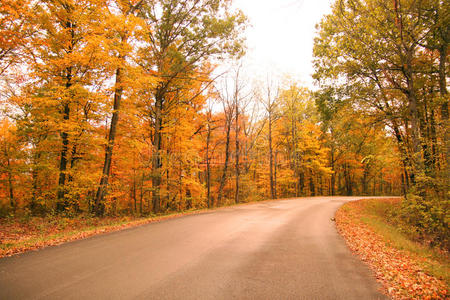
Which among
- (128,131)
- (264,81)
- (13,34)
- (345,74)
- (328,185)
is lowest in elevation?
(328,185)

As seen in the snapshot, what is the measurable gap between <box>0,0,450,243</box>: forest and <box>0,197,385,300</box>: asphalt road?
4775 mm

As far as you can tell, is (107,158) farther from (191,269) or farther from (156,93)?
(191,269)

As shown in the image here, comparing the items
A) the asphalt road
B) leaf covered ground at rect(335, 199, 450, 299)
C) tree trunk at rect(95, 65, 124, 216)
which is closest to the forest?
tree trunk at rect(95, 65, 124, 216)

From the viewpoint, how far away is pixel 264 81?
23.0 meters

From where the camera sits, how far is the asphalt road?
3.35 m

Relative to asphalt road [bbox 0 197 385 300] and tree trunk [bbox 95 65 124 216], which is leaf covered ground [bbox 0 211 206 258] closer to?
asphalt road [bbox 0 197 385 300]

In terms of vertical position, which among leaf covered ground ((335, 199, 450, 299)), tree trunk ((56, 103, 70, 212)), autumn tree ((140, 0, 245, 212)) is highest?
autumn tree ((140, 0, 245, 212))

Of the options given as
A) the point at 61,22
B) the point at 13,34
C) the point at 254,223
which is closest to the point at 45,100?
the point at 13,34

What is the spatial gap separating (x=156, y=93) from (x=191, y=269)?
1225 cm

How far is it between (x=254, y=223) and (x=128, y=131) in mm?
10239

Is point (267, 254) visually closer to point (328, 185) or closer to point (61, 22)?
point (61, 22)

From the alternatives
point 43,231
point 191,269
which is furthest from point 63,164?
point 191,269

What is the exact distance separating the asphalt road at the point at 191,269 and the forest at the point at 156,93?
4.77m

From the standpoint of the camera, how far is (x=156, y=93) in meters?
14.1
